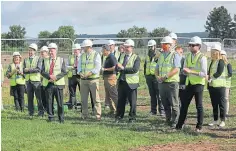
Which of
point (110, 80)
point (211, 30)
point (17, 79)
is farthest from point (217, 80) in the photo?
point (211, 30)

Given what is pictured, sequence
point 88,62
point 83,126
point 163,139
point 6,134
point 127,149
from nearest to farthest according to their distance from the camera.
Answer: point 127,149 → point 163,139 → point 6,134 → point 83,126 → point 88,62

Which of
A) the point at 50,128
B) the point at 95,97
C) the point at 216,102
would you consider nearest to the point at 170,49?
the point at 216,102

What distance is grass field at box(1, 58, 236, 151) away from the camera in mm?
8508

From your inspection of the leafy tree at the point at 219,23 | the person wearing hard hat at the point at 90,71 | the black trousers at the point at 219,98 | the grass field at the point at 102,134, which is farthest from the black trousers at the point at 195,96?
the leafy tree at the point at 219,23

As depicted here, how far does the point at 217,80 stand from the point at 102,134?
2935 millimetres

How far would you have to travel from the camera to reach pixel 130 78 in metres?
11.0

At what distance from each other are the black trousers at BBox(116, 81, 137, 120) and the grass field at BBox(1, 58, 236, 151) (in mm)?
252

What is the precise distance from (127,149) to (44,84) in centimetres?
394

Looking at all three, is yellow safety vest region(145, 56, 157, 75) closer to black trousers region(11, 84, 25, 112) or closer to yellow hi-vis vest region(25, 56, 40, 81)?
yellow hi-vis vest region(25, 56, 40, 81)

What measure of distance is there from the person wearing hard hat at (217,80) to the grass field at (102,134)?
0.49 meters

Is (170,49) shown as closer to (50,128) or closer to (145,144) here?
(145,144)

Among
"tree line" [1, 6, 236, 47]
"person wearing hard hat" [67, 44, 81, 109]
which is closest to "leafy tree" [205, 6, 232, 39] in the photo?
"tree line" [1, 6, 236, 47]

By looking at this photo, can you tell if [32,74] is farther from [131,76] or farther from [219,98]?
[219,98]

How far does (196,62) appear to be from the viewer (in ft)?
31.3
